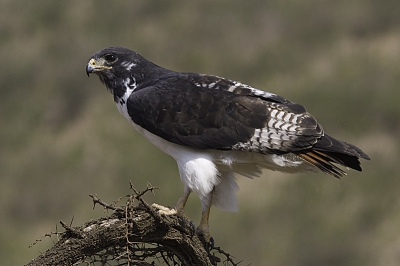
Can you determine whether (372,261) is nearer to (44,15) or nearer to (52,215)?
(52,215)

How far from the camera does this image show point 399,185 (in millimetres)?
12484

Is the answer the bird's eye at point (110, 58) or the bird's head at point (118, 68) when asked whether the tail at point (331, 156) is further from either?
the bird's eye at point (110, 58)

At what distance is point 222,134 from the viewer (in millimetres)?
6652

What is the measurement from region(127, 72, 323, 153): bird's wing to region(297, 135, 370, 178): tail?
3.0 inches

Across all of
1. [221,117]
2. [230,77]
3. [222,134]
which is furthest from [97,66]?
[230,77]

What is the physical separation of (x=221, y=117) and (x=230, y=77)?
9.58 m

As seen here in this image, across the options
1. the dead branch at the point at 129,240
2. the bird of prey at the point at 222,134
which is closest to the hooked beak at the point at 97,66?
the bird of prey at the point at 222,134

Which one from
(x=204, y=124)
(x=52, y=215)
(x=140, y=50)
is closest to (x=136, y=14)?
(x=140, y=50)

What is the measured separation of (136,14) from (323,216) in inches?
379

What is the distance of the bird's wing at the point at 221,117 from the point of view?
21.5 ft

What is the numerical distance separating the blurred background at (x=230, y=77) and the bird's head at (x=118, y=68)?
5.08 metres

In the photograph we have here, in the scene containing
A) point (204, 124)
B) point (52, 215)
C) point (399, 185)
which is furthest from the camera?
point (52, 215)

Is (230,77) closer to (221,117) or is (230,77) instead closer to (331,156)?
(221,117)

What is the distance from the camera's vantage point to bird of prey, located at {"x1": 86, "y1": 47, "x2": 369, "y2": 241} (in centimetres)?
652
